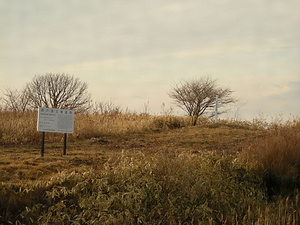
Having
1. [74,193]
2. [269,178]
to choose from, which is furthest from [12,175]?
[269,178]

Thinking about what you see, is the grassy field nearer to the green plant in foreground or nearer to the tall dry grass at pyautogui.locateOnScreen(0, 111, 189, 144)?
the green plant in foreground

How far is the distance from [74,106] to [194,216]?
63.8ft

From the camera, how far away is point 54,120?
26.4ft

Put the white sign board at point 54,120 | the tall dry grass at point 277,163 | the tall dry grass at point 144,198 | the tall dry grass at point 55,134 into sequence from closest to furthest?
the tall dry grass at point 144,198 < the tall dry grass at point 277,163 < the white sign board at point 54,120 < the tall dry grass at point 55,134

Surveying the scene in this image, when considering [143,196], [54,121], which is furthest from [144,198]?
[54,121]

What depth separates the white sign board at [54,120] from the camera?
7.90 m

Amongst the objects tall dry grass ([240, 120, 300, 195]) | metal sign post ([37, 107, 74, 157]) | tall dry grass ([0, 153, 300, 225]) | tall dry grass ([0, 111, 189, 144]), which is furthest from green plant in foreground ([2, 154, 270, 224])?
tall dry grass ([0, 111, 189, 144])

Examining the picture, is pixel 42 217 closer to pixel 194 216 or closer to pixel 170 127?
pixel 194 216

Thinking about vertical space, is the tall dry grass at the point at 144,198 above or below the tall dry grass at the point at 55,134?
below

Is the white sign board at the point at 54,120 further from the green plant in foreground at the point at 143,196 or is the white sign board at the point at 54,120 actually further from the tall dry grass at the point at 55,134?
the tall dry grass at the point at 55,134

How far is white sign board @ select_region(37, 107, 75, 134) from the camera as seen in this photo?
7.90 m

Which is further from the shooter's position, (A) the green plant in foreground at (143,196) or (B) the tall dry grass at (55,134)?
(B) the tall dry grass at (55,134)

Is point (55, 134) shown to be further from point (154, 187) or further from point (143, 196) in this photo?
point (143, 196)

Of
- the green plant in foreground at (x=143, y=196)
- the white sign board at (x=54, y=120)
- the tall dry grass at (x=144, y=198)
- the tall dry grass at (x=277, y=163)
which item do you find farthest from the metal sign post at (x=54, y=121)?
the tall dry grass at (x=277, y=163)
